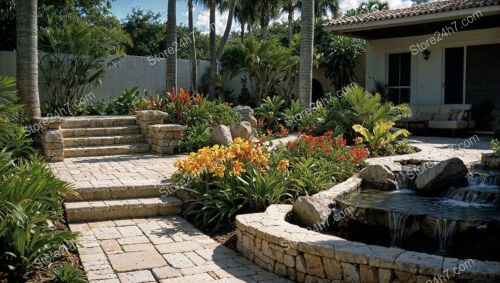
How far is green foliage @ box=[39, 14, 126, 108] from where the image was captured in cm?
1313

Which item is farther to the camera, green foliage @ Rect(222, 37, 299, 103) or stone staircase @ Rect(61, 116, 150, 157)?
green foliage @ Rect(222, 37, 299, 103)

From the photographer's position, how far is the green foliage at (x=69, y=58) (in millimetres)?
13133

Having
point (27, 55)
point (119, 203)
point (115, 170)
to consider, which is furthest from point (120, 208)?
point (27, 55)

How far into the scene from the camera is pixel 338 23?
14570mm

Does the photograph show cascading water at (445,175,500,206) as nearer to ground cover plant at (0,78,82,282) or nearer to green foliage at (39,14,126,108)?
ground cover plant at (0,78,82,282)

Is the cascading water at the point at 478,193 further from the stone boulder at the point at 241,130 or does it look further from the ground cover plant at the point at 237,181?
the stone boulder at the point at 241,130

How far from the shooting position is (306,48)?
12.3 m

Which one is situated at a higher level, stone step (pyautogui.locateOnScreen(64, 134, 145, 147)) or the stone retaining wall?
stone step (pyautogui.locateOnScreen(64, 134, 145, 147))

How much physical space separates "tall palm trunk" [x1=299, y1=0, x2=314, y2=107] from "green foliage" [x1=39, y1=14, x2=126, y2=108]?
578cm

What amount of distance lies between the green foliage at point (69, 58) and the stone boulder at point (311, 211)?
9.42m

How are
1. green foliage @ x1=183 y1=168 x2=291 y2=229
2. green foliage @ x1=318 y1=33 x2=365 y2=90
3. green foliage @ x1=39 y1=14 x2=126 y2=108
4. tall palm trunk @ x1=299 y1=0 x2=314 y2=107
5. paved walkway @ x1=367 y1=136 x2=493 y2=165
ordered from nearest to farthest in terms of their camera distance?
green foliage @ x1=183 y1=168 x2=291 y2=229 < paved walkway @ x1=367 y1=136 x2=493 y2=165 < tall palm trunk @ x1=299 y1=0 x2=314 y2=107 < green foliage @ x1=39 y1=14 x2=126 y2=108 < green foliage @ x1=318 y1=33 x2=365 y2=90

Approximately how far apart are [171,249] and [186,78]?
13.3 metres

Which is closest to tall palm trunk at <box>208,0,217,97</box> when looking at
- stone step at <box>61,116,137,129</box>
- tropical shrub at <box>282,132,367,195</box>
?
stone step at <box>61,116,137,129</box>

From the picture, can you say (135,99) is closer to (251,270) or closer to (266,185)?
(266,185)
